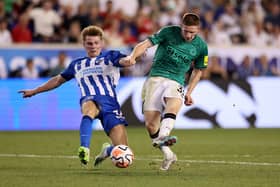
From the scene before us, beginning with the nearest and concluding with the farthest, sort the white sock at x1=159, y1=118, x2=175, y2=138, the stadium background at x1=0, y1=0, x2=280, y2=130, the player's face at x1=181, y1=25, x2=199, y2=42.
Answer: the white sock at x1=159, y1=118, x2=175, y2=138 → the player's face at x1=181, y1=25, x2=199, y2=42 → the stadium background at x1=0, y1=0, x2=280, y2=130

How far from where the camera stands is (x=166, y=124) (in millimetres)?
11773

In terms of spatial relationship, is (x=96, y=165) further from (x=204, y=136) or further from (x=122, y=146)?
(x=204, y=136)

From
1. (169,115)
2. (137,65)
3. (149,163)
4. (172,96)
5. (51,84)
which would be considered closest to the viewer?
(169,115)

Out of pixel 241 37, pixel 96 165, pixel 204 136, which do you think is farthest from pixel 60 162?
pixel 241 37

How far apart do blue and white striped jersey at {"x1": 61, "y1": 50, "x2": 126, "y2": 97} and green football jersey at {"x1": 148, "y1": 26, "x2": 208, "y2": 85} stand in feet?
2.88

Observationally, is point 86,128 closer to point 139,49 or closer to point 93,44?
point 93,44

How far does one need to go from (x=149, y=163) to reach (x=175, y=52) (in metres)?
1.71

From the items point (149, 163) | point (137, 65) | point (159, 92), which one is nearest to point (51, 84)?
point (159, 92)

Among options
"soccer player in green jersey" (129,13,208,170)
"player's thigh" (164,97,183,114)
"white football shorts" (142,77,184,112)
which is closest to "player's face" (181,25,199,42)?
"soccer player in green jersey" (129,13,208,170)

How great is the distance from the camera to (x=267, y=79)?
74.2 ft

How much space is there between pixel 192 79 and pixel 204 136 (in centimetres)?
678

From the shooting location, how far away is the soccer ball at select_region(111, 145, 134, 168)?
11000 millimetres

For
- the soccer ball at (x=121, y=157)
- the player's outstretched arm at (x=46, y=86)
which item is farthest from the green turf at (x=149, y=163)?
the player's outstretched arm at (x=46, y=86)

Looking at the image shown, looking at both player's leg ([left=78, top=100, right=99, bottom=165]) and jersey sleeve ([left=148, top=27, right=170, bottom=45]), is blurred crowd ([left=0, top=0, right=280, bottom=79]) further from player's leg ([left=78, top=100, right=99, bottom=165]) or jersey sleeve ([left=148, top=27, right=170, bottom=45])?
player's leg ([left=78, top=100, right=99, bottom=165])
